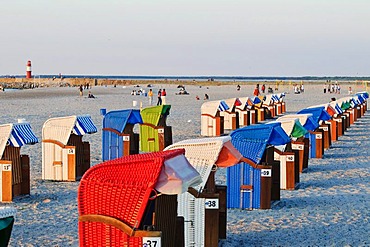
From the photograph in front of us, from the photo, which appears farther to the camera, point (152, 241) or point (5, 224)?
point (152, 241)

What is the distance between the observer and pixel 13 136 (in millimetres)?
12727

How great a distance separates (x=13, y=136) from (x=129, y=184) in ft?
20.6

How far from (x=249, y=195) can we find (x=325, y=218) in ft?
4.30

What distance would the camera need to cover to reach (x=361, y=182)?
50.6 ft

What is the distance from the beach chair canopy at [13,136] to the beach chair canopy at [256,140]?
150 inches

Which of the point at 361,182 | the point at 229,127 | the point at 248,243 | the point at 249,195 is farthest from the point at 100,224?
the point at 229,127

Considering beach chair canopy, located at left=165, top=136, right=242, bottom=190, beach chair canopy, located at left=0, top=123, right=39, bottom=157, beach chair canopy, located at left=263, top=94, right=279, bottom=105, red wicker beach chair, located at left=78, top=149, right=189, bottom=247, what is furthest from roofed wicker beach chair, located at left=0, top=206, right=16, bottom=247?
beach chair canopy, located at left=263, top=94, right=279, bottom=105

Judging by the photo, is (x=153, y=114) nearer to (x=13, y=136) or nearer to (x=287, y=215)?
(x=13, y=136)

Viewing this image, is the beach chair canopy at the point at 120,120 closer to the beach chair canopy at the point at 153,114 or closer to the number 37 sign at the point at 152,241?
the beach chair canopy at the point at 153,114

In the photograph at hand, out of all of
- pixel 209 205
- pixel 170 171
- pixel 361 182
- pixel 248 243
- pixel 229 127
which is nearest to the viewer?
pixel 170 171

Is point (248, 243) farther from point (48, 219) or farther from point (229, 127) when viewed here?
point (229, 127)

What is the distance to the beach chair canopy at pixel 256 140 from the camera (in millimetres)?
12000

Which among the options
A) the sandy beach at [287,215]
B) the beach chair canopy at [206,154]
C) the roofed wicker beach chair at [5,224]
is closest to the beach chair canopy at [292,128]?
the sandy beach at [287,215]

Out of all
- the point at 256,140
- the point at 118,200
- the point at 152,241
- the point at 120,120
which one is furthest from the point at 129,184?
the point at 120,120
